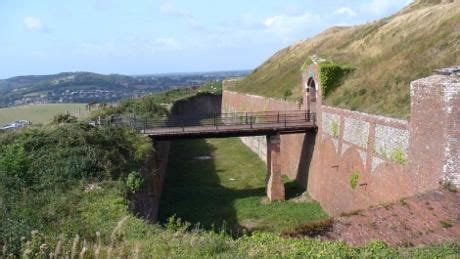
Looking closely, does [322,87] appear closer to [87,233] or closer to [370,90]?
[370,90]

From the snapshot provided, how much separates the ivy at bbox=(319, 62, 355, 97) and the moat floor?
36.7 feet

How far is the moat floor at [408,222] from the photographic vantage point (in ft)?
38.2

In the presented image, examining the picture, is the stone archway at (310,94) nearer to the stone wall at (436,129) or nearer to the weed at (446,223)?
the stone wall at (436,129)

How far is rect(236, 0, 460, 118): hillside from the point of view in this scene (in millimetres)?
19781

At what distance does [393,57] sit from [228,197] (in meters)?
11.5

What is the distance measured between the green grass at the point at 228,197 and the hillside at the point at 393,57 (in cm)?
560

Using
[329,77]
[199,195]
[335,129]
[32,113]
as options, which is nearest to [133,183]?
[199,195]

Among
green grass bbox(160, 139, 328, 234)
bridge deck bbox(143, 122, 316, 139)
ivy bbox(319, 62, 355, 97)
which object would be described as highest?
ivy bbox(319, 62, 355, 97)

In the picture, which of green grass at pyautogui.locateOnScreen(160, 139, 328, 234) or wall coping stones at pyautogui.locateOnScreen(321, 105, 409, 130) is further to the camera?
green grass at pyautogui.locateOnScreen(160, 139, 328, 234)

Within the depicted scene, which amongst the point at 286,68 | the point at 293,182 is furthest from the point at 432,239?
the point at 286,68

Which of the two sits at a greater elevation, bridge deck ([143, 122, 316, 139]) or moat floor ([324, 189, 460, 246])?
bridge deck ([143, 122, 316, 139])

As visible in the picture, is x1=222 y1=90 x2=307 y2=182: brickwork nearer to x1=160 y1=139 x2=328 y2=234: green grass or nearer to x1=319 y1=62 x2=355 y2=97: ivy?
x1=160 y1=139 x2=328 y2=234: green grass

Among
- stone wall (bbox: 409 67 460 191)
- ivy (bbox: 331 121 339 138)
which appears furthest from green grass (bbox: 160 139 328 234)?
stone wall (bbox: 409 67 460 191)

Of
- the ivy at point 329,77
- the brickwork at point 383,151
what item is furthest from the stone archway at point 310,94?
the ivy at point 329,77
